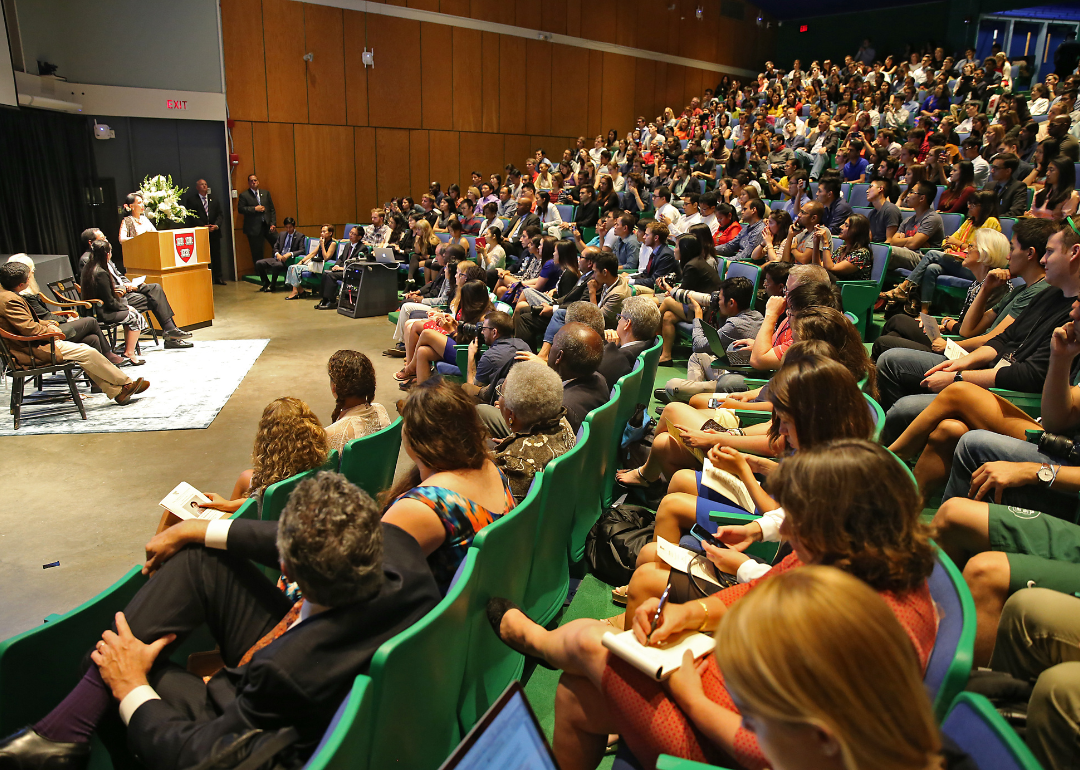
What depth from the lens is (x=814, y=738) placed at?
775 millimetres

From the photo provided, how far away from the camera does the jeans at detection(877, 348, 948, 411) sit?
Answer: 330cm

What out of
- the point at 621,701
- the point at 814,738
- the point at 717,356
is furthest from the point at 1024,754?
the point at 717,356

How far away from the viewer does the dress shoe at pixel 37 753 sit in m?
1.37

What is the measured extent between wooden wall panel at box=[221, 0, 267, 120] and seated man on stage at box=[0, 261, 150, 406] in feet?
25.0

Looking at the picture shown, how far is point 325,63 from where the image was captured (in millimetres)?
12594

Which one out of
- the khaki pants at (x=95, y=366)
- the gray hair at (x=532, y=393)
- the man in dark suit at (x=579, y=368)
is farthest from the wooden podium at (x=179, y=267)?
the gray hair at (x=532, y=393)

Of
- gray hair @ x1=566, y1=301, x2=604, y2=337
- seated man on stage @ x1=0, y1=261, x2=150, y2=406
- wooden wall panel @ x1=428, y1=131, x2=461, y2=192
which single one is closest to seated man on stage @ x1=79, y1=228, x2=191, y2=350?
seated man on stage @ x1=0, y1=261, x2=150, y2=406

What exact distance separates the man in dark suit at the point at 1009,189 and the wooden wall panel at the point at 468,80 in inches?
426

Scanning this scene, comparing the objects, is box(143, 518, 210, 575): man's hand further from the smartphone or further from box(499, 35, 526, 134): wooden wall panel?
box(499, 35, 526, 134): wooden wall panel

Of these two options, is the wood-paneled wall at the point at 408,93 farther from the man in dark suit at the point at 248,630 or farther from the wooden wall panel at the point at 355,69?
the man in dark suit at the point at 248,630

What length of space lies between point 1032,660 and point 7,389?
269 inches

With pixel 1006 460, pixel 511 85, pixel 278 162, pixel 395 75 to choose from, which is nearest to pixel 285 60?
pixel 278 162

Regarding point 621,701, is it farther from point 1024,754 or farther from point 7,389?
point 7,389

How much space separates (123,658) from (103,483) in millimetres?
2974
